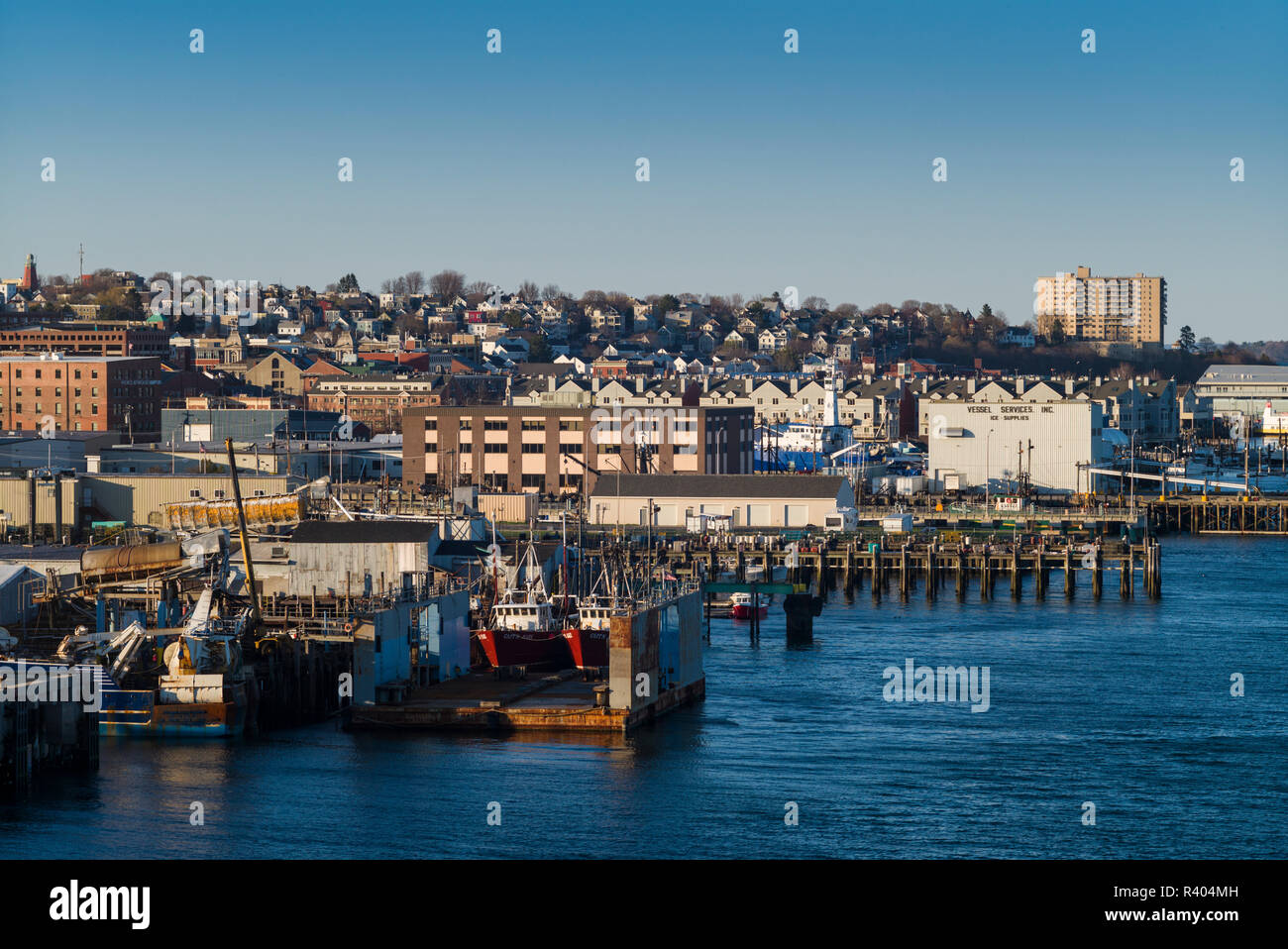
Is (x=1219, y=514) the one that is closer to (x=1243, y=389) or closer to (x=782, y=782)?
(x=782, y=782)

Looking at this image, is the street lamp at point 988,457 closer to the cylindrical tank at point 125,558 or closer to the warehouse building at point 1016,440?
the warehouse building at point 1016,440

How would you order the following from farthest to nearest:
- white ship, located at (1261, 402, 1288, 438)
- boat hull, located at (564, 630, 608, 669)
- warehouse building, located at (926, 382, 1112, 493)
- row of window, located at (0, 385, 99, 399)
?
white ship, located at (1261, 402, 1288, 438), row of window, located at (0, 385, 99, 399), warehouse building, located at (926, 382, 1112, 493), boat hull, located at (564, 630, 608, 669)

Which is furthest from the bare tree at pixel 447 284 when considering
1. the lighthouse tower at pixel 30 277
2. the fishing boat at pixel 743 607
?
the fishing boat at pixel 743 607

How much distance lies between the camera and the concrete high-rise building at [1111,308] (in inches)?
6403

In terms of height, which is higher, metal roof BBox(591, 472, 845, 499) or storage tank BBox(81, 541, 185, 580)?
metal roof BBox(591, 472, 845, 499)

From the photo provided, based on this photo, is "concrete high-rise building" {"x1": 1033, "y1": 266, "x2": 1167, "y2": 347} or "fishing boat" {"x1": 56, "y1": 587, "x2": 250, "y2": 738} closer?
"fishing boat" {"x1": 56, "y1": 587, "x2": 250, "y2": 738}

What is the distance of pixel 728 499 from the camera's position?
4469cm

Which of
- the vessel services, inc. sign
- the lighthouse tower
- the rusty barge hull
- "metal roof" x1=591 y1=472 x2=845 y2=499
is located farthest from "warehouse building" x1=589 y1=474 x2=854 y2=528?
the lighthouse tower

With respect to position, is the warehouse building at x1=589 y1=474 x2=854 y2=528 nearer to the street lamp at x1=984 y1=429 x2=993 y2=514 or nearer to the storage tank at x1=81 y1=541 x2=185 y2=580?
the street lamp at x1=984 y1=429 x2=993 y2=514

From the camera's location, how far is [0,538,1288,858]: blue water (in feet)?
55.6

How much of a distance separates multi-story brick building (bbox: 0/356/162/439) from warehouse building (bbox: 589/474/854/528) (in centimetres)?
3017

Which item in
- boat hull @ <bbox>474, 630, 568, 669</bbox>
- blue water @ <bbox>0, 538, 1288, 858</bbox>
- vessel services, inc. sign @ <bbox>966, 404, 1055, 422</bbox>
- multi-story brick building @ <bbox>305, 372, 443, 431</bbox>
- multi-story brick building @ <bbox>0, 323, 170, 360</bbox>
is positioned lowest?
blue water @ <bbox>0, 538, 1288, 858</bbox>
